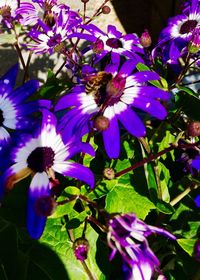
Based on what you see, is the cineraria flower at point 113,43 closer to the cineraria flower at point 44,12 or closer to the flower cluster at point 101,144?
the flower cluster at point 101,144

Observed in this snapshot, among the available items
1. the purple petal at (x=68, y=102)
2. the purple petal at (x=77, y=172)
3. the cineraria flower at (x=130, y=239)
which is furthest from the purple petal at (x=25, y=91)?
the cineraria flower at (x=130, y=239)

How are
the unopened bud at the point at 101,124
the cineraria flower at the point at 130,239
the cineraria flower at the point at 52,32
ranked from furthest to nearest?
the cineraria flower at the point at 52,32
the unopened bud at the point at 101,124
the cineraria flower at the point at 130,239

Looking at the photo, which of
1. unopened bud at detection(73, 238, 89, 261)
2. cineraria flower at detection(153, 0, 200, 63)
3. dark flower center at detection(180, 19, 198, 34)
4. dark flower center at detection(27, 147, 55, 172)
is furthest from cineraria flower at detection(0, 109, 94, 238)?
dark flower center at detection(180, 19, 198, 34)

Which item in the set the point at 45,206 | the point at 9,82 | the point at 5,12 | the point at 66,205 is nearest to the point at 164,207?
the point at 66,205

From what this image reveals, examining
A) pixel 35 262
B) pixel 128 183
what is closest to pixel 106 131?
pixel 128 183

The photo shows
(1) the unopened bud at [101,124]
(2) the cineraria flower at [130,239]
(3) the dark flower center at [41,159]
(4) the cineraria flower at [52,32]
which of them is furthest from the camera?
(4) the cineraria flower at [52,32]

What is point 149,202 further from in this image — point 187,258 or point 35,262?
point 35,262

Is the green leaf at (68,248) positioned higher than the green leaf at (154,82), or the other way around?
the green leaf at (154,82)
